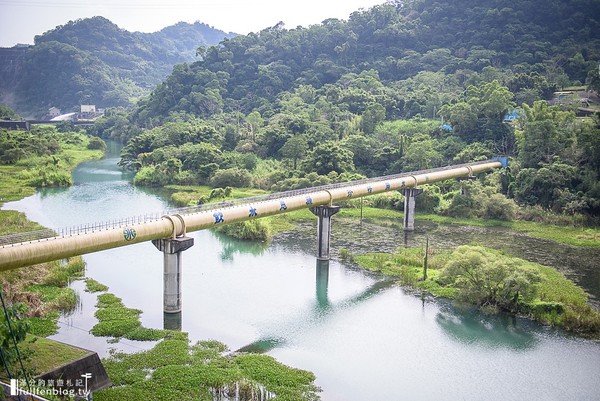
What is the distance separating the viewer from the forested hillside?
267 ft

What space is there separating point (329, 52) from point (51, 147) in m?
91.7

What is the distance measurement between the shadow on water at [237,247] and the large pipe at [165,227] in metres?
7.97

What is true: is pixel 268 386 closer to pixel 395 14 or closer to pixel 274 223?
pixel 274 223

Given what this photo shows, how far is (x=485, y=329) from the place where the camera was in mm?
39906

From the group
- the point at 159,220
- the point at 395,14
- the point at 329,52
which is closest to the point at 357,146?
the point at 159,220

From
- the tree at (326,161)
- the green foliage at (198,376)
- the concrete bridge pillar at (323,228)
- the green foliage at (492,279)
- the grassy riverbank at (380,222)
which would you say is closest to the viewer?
the green foliage at (198,376)

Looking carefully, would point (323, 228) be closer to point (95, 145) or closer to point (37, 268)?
point (37, 268)

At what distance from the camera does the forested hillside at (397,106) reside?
81.4 meters

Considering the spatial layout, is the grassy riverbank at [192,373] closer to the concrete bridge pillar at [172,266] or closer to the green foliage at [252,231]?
the concrete bridge pillar at [172,266]

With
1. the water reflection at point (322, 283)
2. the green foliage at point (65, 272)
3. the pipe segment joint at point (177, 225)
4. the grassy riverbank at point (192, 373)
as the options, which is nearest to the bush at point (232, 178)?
the water reflection at point (322, 283)

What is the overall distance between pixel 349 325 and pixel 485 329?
9261mm

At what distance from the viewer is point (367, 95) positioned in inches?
5098

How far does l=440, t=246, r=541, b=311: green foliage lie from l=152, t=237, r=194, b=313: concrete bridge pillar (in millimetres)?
20084

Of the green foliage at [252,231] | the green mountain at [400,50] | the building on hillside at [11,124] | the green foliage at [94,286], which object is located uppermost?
the green mountain at [400,50]
